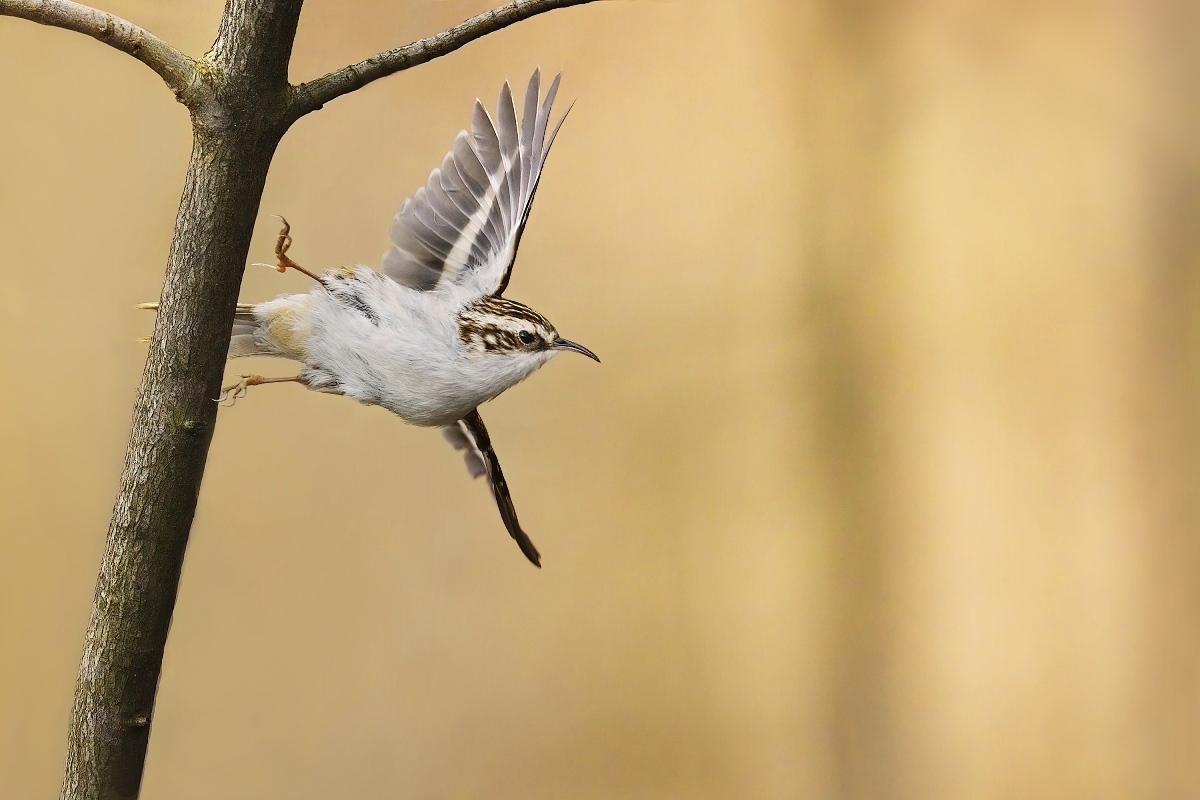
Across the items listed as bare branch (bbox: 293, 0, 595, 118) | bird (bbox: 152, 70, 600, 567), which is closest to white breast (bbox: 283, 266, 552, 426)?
bird (bbox: 152, 70, 600, 567)

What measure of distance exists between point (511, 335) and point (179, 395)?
0.18m

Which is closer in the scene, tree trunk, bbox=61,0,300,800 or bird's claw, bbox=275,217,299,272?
tree trunk, bbox=61,0,300,800

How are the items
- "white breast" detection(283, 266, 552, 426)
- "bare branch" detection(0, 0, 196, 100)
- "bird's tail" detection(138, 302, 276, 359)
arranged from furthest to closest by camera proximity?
"bird's tail" detection(138, 302, 276, 359)
"white breast" detection(283, 266, 552, 426)
"bare branch" detection(0, 0, 196, 100)

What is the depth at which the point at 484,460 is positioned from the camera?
0.62m

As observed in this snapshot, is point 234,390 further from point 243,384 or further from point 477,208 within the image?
point 477,208

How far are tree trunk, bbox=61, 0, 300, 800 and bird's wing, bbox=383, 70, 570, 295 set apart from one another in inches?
5.5

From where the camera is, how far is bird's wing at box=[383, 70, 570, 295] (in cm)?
57

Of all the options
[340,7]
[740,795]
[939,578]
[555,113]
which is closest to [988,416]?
[939,578]

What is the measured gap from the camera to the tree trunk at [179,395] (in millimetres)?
420

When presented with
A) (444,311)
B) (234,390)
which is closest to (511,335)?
(444,311)

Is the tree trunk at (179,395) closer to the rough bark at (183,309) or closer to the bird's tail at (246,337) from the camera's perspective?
the rough bark at (183,309)

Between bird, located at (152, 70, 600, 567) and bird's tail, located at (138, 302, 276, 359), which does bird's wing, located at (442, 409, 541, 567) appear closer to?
bird, located at (152, 70, 600, 567)

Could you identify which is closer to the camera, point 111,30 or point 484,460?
point 111,30

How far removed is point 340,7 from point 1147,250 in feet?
3.81
